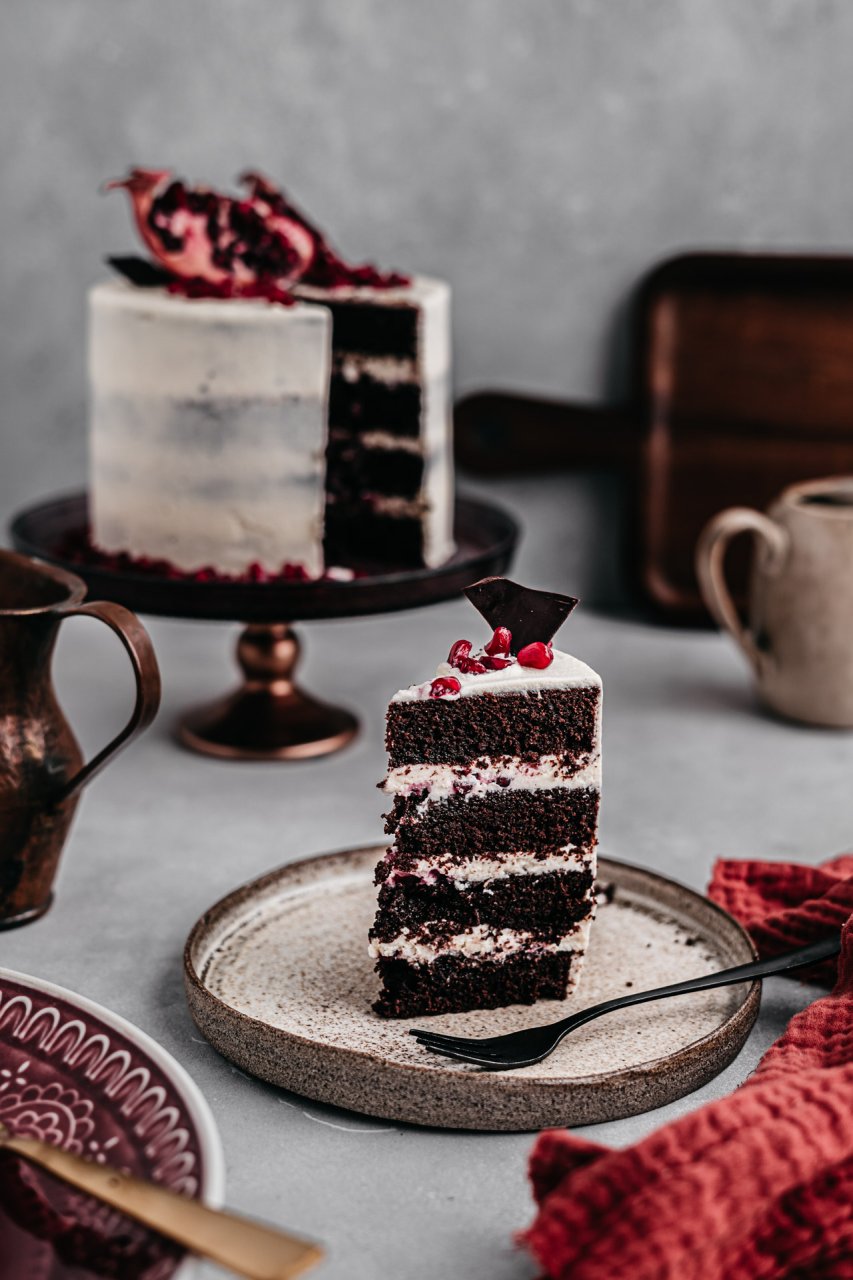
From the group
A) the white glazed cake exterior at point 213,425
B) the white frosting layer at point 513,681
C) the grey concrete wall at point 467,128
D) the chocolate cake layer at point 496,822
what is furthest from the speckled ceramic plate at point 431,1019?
the grey concrete wall at point 467,128

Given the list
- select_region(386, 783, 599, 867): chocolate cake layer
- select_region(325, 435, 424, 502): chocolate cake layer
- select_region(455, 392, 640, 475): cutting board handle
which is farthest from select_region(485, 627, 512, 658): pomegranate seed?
select_region(455, 392, 640, 475): cutting board handle

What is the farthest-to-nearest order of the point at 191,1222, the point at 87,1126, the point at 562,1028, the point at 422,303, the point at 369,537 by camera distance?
the point at 369,537
the point at 422,303
the point at 562,1028
the point at 87,1126
the point at 191,1222

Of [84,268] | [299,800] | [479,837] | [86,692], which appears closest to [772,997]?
[479,837]

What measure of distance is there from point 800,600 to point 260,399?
0.65 m

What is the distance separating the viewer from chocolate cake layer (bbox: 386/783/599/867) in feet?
3.79

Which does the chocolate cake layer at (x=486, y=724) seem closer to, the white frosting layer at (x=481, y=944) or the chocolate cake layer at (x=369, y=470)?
the white frosting layer at (x=481, y=944)

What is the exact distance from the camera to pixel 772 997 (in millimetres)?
1234

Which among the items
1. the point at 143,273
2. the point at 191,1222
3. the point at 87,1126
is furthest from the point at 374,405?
the point at 191,1222

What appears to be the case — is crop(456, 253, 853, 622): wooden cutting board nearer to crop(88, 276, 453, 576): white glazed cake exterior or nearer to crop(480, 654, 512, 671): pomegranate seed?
crop(88, 276, 453, 576): white glazed cake exterior

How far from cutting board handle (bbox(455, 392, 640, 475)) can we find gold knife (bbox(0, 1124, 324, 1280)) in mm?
1460

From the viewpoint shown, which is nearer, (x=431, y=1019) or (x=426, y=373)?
(x=431, y=1019)

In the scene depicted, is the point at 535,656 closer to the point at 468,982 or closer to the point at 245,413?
the point at 468,982

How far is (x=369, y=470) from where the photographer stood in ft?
6.03

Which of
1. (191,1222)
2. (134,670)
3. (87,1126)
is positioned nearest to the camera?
(191,1222)
